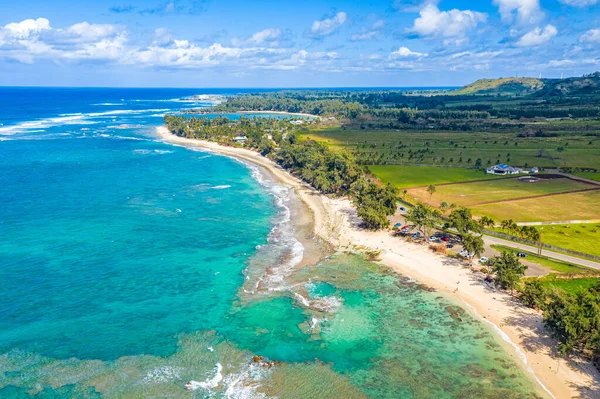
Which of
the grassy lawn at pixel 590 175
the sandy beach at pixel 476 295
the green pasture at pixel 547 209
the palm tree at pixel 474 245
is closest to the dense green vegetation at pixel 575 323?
the sandy beach at pixel 476 295

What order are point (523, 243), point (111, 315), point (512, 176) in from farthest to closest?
point (512, 176) → point (523, 243) → point (111, 315)

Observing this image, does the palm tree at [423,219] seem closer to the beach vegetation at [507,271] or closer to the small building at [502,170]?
the beach vegetation at [507,271]

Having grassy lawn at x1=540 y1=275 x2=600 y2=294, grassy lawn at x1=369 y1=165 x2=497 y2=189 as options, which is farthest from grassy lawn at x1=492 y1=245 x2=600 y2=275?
grassy lawn at x1=369 y1=165 x2=497 y2=189

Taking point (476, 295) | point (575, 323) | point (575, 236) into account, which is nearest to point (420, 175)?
point (575, 236)

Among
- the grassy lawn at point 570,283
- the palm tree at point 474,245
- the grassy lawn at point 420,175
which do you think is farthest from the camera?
the grassy lawn at point 420,175

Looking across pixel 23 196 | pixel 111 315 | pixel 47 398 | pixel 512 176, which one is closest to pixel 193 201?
pixel 23 196

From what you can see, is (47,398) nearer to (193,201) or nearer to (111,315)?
(111,315)
